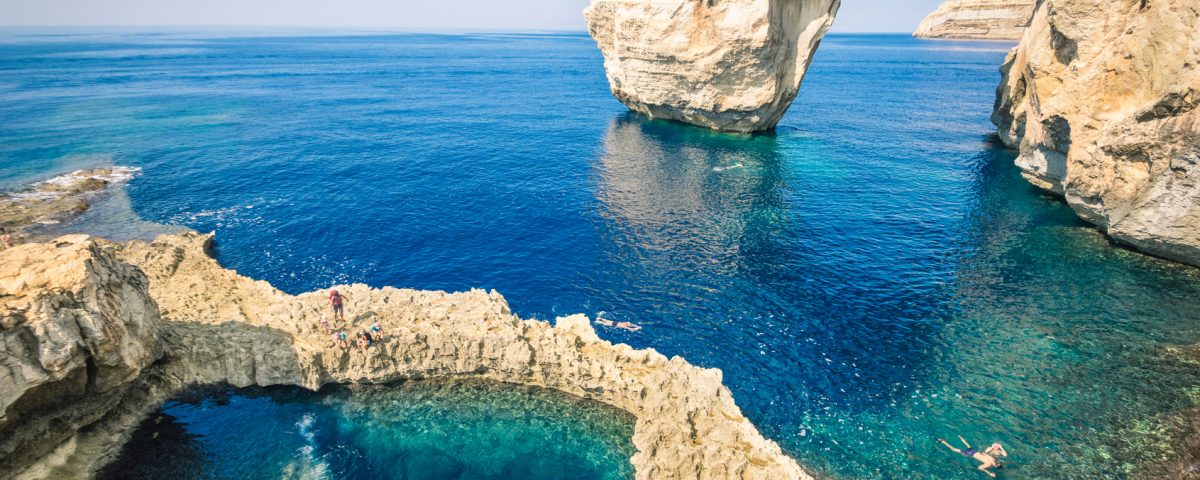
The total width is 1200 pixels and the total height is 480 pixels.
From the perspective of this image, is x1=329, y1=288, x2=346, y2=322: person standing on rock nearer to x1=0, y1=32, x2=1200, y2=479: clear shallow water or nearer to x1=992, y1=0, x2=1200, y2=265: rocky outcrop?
x1=0, y1=32, x2=1200, y2=479: clear shallow water

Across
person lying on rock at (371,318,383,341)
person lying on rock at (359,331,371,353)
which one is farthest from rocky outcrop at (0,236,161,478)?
person lying on rock at (371,318,383,341)

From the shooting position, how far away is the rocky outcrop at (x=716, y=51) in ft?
207

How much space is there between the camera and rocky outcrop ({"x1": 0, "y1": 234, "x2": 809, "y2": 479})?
2122cm

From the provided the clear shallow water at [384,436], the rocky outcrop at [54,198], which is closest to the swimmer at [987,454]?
the clear shallow water at [384,436]

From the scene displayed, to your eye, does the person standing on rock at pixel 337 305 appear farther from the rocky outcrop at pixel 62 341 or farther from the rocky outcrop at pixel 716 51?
the rocky outcrop at pixel 716 51

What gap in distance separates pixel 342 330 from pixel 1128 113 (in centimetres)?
4722

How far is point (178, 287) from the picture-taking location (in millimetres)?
31812

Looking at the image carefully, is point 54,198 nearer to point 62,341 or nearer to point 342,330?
point 342,330

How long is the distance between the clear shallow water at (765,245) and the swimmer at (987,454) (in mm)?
524

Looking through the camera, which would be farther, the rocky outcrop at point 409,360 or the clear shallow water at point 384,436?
the clear shallow water at point 384,436

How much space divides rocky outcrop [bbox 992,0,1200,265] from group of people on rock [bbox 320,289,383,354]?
146 ft

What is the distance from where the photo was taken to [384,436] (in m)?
24.2

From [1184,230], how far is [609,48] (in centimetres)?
6339

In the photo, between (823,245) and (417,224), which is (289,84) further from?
(823,245)
